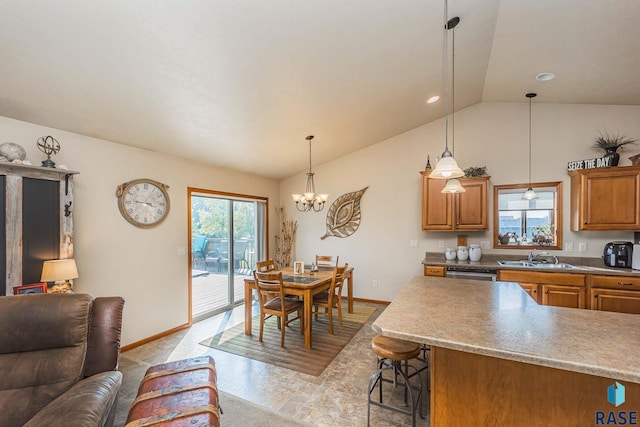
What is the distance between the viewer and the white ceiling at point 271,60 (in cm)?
189

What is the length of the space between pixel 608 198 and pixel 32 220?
621 cm

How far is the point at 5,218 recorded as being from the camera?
235 cm

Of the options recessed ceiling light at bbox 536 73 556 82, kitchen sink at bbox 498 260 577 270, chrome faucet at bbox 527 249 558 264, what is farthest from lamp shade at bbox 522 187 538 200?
recessed ceiling light at bbox 536 73 556 82

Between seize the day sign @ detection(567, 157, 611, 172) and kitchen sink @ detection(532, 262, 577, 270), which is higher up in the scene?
seize the day sign @ detection(567, 157, 611, 172)

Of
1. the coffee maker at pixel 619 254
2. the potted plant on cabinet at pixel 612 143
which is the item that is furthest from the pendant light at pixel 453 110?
the coffee maker at pixel 619 254

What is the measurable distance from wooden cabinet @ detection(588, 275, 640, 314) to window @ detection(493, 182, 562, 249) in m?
0.77

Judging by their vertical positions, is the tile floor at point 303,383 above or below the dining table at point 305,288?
below

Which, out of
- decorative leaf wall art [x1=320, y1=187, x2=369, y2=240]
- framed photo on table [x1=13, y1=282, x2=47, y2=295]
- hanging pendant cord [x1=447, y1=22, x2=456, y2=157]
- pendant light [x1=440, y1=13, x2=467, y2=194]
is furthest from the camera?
decorative leaf wall art [x1=320, y1=187, x2=369, y2=240]

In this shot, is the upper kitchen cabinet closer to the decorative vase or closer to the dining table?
the decorative vase

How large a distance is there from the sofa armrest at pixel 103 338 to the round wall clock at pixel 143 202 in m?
1.77

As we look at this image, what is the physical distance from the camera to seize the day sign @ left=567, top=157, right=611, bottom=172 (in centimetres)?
354

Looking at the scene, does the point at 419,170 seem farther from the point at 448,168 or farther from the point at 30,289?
the point at 30,289

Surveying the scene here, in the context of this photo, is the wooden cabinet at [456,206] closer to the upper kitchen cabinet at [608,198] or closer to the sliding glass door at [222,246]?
the upper kitchen cabinet at [608,198]

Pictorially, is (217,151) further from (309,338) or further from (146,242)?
(309,338)
